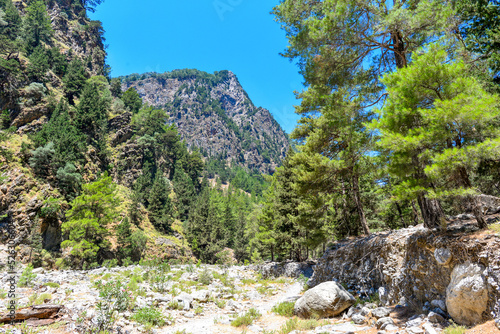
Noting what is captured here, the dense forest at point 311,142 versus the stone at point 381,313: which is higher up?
the dense forest at point 311,142

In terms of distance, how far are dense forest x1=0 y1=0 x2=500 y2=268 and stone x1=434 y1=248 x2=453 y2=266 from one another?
874 millimetres

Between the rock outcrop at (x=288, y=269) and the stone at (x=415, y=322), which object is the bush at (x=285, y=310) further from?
the rock outcrop at (x=288, y=269)

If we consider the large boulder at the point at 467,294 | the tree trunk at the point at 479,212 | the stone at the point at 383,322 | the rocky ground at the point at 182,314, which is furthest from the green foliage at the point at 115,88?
the large boulder at the point at 467,294

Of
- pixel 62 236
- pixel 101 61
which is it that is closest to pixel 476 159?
pixel 62 236

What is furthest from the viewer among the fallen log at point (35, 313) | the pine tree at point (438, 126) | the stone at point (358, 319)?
the stone at point (358, 319)

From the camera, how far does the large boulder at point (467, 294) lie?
4719 mm

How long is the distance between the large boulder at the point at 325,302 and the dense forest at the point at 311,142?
3763 mm

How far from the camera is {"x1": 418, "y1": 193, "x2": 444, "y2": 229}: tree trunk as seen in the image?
7.07 metres

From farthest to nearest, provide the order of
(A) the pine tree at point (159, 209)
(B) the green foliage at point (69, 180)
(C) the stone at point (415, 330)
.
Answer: (A) the pine tree at point (159, 209) → (B) the green foliage at point (69, 180) → (C) the stone at point (415, 330)

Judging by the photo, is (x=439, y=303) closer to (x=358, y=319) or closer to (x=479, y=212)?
(x=358, y=319)

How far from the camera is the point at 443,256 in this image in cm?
581

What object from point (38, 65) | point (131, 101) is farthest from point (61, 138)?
point (131, 101)

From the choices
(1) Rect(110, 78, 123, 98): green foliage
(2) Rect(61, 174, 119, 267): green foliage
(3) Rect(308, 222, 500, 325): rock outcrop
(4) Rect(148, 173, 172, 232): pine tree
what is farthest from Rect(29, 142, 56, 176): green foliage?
(3) Rect(308, 222, 500, 325): rock outcrop

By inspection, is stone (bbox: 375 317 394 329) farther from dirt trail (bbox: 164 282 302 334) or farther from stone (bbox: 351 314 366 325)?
dirt trail (bbox: 164 282 302 334)
